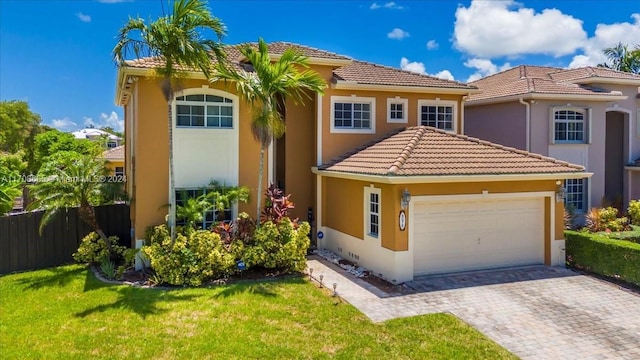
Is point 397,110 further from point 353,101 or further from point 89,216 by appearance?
point 89,216

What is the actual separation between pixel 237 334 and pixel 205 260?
3.94m

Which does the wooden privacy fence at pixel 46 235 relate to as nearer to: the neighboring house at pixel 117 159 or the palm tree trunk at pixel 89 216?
the palm tree trunk at pixel 89 216

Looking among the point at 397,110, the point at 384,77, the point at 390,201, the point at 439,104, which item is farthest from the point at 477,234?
the point at 384,77

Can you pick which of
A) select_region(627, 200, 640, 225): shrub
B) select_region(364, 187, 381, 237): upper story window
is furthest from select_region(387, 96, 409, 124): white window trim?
select_region(627, 200, 640, 225): shrub

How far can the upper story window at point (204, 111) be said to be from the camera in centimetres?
1482

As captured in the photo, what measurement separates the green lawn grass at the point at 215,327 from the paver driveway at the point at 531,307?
2.06 ft

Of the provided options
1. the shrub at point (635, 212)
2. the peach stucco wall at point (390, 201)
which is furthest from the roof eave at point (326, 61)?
the shrub at point (635, 212)

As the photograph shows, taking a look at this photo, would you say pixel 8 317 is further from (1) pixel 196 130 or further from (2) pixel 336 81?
(2) pixel 336 81

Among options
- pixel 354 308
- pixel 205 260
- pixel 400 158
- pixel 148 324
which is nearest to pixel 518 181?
pixel 400 158

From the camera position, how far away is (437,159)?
45.8 feet

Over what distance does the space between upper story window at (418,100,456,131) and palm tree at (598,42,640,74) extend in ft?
75.1

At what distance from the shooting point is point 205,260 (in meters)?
12.8

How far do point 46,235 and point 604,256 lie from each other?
18.3 meters

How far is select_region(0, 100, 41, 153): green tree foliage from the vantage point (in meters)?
50.3
